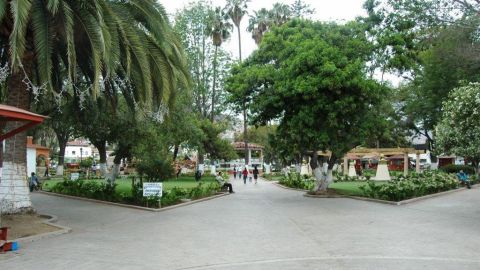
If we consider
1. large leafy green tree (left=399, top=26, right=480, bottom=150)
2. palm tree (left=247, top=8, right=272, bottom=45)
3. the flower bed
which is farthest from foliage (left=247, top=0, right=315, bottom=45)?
the flower bed

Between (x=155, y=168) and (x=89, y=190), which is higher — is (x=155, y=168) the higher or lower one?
the higher one

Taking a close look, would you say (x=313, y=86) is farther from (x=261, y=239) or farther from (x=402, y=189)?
(x=261, y=239)

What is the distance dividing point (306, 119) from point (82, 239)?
12481 millimetres

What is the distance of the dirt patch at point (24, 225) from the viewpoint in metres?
11.3

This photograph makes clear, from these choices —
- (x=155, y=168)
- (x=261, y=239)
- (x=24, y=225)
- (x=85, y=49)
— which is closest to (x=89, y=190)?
(x=155, y=168)

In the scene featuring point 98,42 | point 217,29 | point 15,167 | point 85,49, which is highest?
point 217,29

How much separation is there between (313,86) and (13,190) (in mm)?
11963

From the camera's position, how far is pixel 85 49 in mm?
14383

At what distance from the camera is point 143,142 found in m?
22.6

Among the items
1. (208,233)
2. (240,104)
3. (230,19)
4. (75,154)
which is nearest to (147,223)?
(208,233)

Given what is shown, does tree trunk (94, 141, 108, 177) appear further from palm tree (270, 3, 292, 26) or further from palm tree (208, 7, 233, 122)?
palm tree (270, 3, 292, 26)

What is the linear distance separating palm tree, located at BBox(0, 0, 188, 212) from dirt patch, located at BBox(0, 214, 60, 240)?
1.18 feet

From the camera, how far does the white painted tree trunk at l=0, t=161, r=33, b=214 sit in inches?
532

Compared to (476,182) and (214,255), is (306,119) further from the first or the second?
(476,182)
